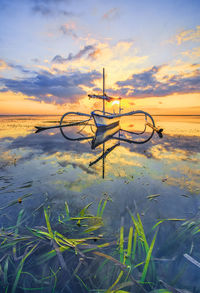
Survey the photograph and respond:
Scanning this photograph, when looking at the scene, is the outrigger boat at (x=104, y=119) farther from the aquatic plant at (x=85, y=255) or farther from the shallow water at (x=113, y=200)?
the aquatic plant at (x=85, y=255)

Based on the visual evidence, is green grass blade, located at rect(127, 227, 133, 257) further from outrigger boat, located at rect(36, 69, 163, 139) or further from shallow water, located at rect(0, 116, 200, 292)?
outrigger boat, located at rect(36, 69, 163, 139)

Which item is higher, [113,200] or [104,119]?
[104,119]

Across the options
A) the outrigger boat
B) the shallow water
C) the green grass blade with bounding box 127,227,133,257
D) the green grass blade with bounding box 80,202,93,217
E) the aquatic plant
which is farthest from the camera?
the outrigger boat

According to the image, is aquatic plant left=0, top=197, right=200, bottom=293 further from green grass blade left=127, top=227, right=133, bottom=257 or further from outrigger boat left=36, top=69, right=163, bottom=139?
outrigger boat left=36, top=69, right=163, bottom=139

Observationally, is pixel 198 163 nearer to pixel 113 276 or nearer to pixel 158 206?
pixel 158 206

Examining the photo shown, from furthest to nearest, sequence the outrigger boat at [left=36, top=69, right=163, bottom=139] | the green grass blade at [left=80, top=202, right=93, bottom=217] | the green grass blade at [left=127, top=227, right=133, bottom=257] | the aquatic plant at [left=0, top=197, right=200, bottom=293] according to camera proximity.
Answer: the outrigger boat at [left=36, top=69, right=163, bottom=139] → the green grass blade at [left=80, top=202, right=93, bottom=217] → the green grass blade at [left=127, top=227, right=133, bottom=257] → the aquatic plant at [left=0, top=197, right=200, bottom=293]

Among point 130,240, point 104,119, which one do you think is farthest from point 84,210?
point 104,119

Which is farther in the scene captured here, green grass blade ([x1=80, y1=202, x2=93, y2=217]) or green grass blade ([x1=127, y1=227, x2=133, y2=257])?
green grass blade ([x1=80, y1=202, x2=93, y2=217])

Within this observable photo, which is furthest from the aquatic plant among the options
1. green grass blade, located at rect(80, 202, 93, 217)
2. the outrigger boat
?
the outrigger boat

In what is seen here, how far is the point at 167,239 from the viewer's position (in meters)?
3.14

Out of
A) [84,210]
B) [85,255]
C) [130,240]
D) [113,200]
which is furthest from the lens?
[113,200]

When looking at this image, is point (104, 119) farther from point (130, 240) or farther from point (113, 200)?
point (130, 240)

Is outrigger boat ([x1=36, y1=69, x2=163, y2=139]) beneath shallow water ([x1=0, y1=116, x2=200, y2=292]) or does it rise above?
above

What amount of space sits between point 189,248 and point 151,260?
101 centimetres
